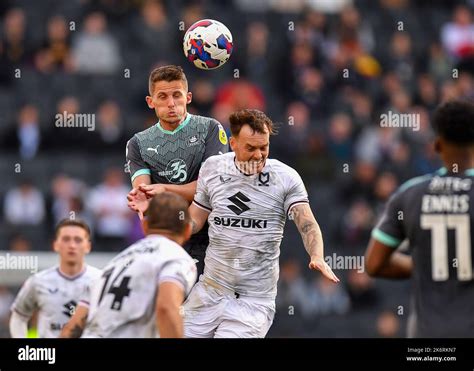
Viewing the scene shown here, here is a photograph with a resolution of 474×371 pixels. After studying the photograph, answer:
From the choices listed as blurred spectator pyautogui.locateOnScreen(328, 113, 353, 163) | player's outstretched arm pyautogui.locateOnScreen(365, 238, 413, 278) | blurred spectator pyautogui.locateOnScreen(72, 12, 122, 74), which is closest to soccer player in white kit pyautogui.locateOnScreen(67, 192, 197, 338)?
player's outstretched arm pyautogui.locateOnScreen(365, 238, 413, 278)

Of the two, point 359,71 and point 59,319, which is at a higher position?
point 359,71

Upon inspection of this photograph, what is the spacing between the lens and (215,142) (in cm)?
1123

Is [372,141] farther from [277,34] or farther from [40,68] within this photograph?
[40,68]

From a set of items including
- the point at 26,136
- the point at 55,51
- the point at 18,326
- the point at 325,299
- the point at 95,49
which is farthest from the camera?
the point at 95,49

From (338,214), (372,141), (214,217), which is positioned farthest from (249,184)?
(372,141)

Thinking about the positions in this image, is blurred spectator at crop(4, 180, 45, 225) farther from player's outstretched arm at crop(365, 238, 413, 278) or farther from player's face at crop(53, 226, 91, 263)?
player's outstretched arm at crop(365, 238, 413, 278)

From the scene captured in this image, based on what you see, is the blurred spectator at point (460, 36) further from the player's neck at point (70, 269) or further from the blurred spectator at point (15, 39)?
the player's neck at point (70, 269)

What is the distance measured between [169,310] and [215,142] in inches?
121

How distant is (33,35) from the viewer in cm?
2088

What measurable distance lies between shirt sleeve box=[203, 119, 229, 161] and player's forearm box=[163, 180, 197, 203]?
31cm

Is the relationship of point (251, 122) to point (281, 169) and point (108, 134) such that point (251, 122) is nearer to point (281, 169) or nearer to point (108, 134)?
point (281, 169)

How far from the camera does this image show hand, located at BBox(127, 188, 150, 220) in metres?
10.5

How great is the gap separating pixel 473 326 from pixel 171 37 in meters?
13.4

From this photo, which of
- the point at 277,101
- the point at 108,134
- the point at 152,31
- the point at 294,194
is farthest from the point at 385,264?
the point at 152,31
